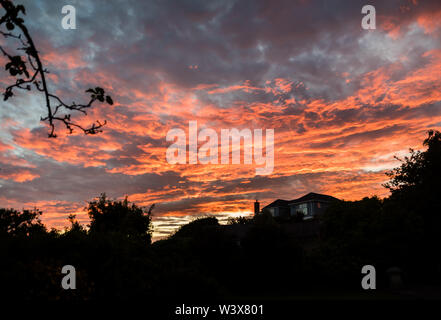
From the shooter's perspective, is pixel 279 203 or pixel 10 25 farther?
pixel 279 203

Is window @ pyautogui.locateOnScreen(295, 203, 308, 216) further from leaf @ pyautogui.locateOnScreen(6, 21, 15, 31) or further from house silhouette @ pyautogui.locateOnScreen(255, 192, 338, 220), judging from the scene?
leaf @ pyautogui.locateOnScreen(6, 21, 15, 31)

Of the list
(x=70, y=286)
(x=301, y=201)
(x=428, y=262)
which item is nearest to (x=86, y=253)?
(x=70, y=286)

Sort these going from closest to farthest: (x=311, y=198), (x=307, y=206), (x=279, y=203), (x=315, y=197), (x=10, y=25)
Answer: (x=10, y=25) → (x=315, y=197) → (x=311, y=198) → (x=307, y=206) → (x=279, y=203)

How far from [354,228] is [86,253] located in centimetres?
2313

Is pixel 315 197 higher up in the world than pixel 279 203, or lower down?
higher up

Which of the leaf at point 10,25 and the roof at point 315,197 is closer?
the leaf at point 10,25

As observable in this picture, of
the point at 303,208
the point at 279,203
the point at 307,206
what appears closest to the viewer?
the point at 307,206

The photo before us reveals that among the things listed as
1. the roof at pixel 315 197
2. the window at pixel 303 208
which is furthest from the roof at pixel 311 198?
the window at pixel 303 208

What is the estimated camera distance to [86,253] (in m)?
18.1

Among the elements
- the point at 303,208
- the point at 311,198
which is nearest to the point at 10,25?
the point at 311,198

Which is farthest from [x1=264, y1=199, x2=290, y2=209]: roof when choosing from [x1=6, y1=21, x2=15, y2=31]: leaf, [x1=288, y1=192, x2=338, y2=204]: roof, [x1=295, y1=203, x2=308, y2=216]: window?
[x1=6, y1=21, x2=15, y2=31]: leaf

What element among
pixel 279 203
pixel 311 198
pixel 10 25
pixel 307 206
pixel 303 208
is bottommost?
pixel 303 208

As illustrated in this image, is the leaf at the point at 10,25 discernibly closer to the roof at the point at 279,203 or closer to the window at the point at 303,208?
the window at the point at 303,208

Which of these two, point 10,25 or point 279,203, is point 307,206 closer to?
point 279,203
